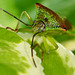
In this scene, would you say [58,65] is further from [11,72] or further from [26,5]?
[26,5]

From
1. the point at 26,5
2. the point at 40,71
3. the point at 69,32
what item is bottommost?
the point at 40,71

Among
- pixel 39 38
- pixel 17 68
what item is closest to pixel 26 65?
pixel 17 68

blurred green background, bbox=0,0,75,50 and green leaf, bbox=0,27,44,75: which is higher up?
blurred green background, bbox=0,0,75,50

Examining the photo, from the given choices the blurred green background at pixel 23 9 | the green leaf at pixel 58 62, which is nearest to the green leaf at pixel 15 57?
the green leaf at pixel 58 62

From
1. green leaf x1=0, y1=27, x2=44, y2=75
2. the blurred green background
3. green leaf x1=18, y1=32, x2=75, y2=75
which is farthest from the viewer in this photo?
the blurred green background

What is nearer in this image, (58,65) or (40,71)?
(40,71)

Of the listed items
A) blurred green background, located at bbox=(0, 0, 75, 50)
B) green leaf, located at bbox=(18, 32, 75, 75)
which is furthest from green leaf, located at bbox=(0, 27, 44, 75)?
blurred green background, located at bbox=(0, 0, 75, 50)

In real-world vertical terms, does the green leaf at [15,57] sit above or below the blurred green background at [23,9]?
below

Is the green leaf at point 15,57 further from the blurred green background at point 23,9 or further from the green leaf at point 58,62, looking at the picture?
the blurred green background at point 23,9

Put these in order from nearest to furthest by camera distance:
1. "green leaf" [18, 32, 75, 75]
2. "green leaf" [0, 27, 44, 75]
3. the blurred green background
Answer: "green leaf" [0, 27, 44, 75] < "green leaf" [18, 32, 75, 75] < the blurred green background

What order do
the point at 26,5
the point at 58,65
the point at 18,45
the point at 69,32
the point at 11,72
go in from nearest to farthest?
1. the point at 11,72
2. the point at 18,45
3. the point at 58,65
4. the point at 69,32
5. the point at 26,5

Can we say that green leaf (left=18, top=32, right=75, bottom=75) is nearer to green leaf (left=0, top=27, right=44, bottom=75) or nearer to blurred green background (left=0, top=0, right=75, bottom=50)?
green leaf (left=0, top=27, right=44, bottom=75)
